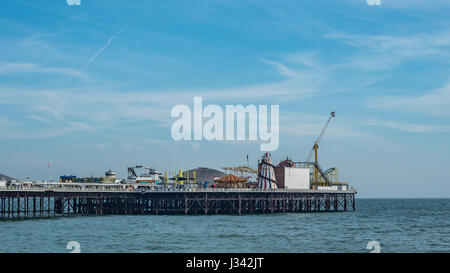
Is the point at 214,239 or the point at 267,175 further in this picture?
the point at 267,175

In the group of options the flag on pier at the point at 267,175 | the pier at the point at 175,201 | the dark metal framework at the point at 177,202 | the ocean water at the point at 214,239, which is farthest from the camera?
the flag on pier at the point at 267,175

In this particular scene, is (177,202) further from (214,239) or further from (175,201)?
(214,239)

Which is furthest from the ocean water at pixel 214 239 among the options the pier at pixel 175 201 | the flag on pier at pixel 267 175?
the flag on pier at pixel 267 175

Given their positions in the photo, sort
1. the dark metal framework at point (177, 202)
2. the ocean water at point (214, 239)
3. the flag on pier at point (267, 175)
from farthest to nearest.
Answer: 1. the flag on pier at point (267, 175)
2. the dark metal framework at point (177, 202)
3. the ocean water at point (214, 239)

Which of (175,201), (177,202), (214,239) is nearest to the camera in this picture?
(214,239)

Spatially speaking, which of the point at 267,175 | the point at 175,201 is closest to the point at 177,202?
the point at 175,201

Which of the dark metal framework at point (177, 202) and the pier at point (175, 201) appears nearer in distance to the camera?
the pier at point (175, 201)

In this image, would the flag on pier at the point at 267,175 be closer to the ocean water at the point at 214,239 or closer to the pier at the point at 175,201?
the pier at the point at 175,201

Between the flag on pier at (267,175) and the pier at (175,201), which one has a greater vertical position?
the flag on pier at (267,175)

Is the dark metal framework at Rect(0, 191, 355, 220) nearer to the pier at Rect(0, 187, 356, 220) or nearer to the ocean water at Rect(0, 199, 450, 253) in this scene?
the pier at Rect(0, 187, 356, 220)

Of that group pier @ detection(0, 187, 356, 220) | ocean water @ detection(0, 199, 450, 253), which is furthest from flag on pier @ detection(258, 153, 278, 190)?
ocean water @ detection(0, 199, 450, 253)
